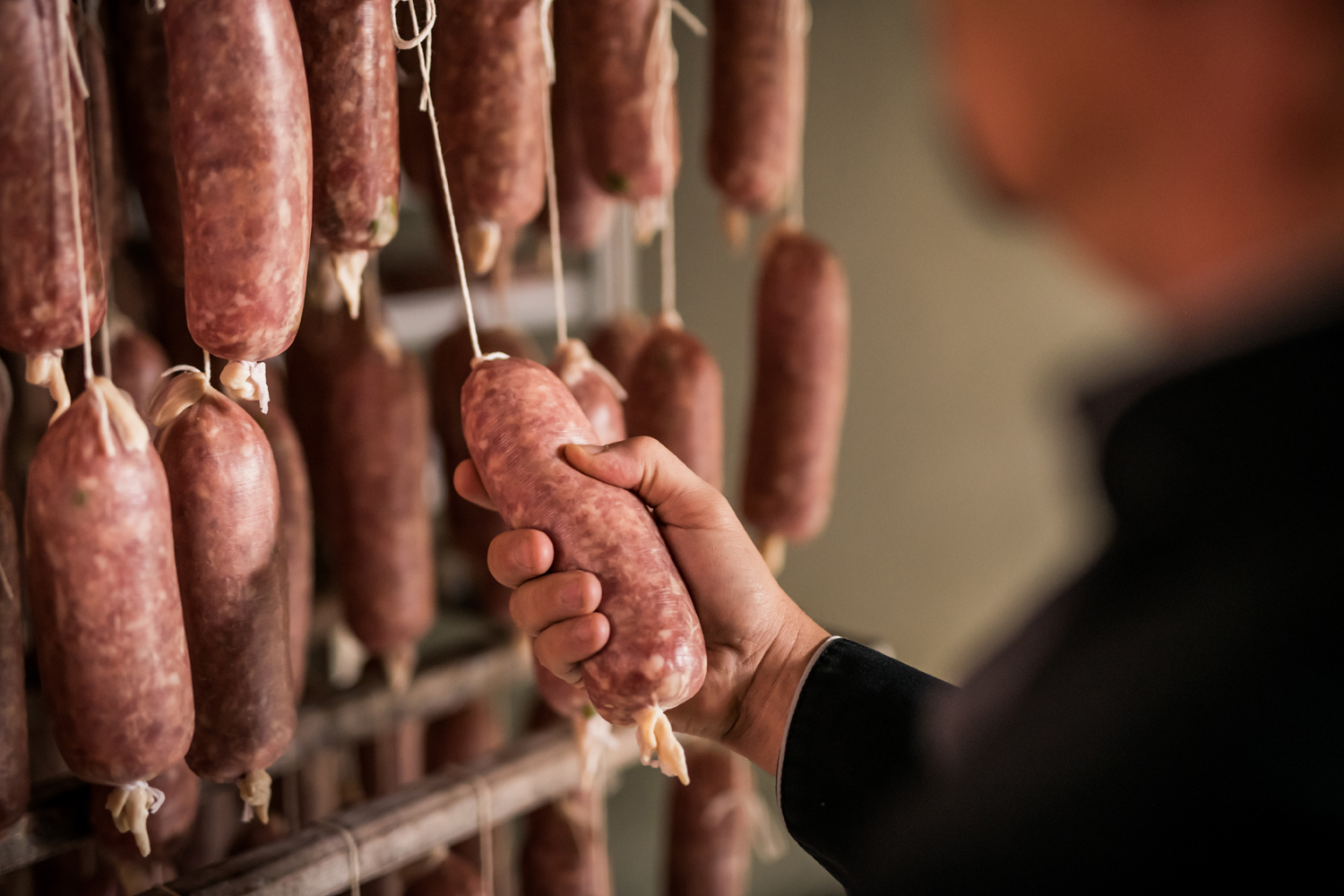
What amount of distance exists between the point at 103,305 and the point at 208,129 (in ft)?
0.67

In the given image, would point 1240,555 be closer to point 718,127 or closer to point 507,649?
point 718,127

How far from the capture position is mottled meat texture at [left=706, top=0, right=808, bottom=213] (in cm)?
160

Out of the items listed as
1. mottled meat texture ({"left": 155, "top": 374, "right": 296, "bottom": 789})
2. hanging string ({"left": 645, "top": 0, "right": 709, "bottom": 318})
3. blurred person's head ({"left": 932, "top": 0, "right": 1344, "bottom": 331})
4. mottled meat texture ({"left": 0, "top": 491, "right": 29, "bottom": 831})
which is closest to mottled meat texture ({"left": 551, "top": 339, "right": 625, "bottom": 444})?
hanging string ({"left": 645, "top": 0, "right": 709, "bottom": 318})

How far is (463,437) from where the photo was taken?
1715mm

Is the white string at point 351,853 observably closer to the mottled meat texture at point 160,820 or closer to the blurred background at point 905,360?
the mottled meat texture at point 160,820

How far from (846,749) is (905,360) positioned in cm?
184

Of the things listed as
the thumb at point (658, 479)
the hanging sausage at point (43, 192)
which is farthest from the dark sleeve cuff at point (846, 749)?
the hanging sausage at point (43, 192)

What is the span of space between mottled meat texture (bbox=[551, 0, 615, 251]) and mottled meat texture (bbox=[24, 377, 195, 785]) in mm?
812

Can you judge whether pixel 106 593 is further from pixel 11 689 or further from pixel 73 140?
pixel 73 140

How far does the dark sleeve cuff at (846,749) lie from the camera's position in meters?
1.22

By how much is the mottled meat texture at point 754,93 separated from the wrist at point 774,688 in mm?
686

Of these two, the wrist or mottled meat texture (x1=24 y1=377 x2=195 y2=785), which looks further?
the wrist

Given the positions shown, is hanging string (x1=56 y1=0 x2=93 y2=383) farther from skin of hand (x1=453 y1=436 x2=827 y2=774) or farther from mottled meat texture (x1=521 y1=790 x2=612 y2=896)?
mottled meat texture (x1=521 y1=790 x2=612 y2=896)

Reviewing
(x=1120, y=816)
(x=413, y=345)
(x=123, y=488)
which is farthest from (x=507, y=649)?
(x=1120, y=816)
